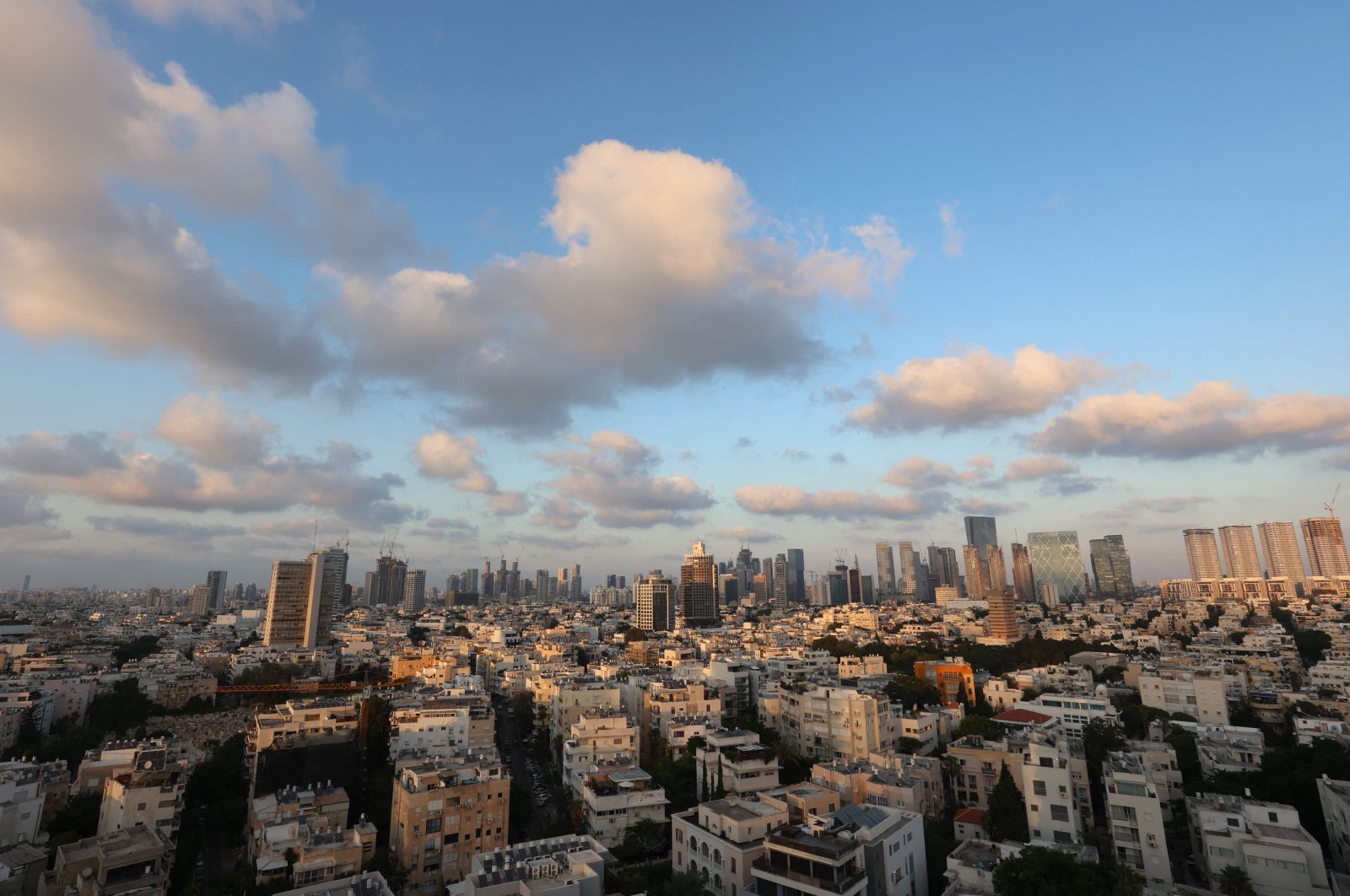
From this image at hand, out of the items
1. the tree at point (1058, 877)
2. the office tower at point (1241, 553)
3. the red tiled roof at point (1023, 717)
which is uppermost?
the office tower at point (1241, 553)

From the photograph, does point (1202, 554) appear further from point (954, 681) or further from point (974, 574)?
point (954, 681)

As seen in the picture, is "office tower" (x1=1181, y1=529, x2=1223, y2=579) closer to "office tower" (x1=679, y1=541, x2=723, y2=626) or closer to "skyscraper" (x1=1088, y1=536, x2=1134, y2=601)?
"skyscraper" (x1=1088, y1=536, x2=1134, y2=601)

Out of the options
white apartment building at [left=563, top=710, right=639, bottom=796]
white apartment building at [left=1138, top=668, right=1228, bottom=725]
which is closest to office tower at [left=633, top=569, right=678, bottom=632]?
white apartment building at [left=1138, top=668, right=1228, bottom=725]

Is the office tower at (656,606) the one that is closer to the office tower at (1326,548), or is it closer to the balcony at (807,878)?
the balcony at (807,878)

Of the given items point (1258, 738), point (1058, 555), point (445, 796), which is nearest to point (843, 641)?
point (1258, 738)

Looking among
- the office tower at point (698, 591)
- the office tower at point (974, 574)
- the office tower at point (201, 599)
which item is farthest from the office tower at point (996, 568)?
the office tower at point (201, 599)

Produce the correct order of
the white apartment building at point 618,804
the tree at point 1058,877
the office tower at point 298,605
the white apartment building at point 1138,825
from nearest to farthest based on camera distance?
the tree at point 1058,877, the white apartment building at point 1138,825, the white apartment building at point 618,804, the office tower at point 298,605

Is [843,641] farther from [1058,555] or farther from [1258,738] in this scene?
[1058,555]

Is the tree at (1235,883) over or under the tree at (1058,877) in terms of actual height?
under

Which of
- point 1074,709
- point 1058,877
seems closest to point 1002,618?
point 1074,709
